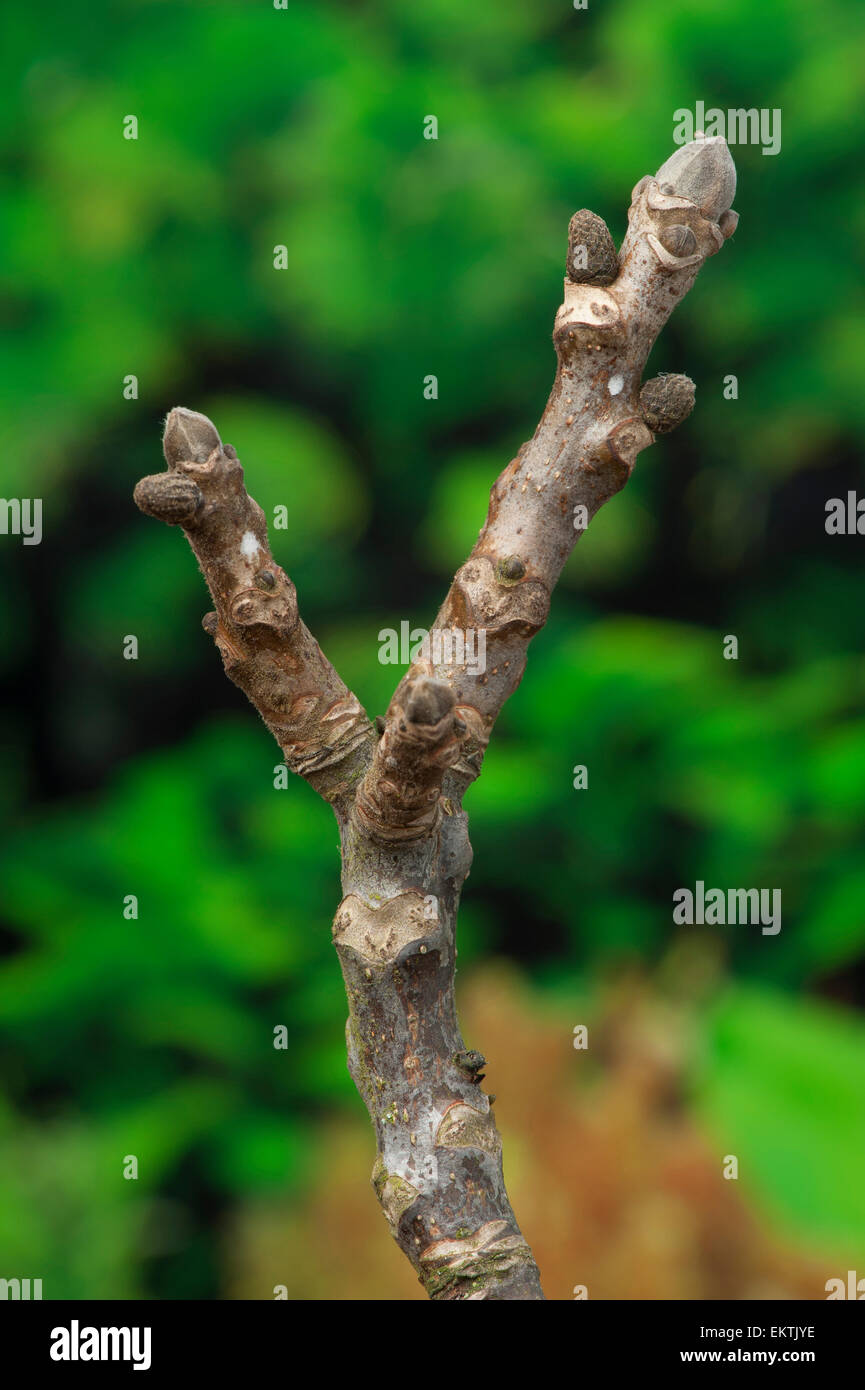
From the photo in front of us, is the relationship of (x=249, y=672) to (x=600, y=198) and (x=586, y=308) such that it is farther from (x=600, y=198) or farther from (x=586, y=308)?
(x=600, y=198)

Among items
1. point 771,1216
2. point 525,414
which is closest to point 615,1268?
point 771,1216

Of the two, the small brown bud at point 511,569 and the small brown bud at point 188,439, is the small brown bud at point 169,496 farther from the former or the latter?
the small brown bud at point 511,569

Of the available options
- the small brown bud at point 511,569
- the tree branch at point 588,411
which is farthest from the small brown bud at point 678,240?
the small brown bud at point 511,569

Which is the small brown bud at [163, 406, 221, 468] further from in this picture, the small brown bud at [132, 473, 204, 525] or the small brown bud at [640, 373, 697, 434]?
the small brown bud at [640, 373, 697, 434]

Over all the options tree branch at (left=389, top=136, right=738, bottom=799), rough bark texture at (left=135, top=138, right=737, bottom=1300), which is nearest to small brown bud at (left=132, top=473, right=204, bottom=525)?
rough bark texture at (left=135, top=138, right=737, bottom=1300)

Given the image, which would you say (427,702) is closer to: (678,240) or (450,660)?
(450,660)

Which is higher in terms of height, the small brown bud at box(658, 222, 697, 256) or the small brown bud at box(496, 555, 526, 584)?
the small brown bud at box(658, 222, 697, 256)
